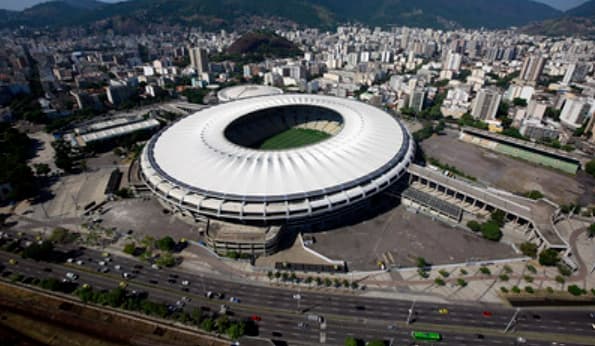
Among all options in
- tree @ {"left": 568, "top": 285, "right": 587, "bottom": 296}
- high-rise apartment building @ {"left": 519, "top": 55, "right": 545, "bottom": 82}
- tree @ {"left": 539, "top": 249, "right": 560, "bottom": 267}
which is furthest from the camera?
high-rise apartment building @ {"left": 519, "top": 55, "right": 545, "bottom": 82}

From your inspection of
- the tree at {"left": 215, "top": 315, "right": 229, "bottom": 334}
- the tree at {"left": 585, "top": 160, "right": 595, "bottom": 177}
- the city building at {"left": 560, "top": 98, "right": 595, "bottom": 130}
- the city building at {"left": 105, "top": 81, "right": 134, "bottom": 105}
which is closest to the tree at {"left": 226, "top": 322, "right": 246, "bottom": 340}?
the tree at {"left": 215, "top": 315, "right": 229, "bottom": 334}

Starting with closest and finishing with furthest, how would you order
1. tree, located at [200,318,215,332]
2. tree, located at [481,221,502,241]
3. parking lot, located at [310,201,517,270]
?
Answer: tree, located at [200,318,215,332] < parking lot, located at [310,201,517,270] < tree, located at [481,221,502,241]

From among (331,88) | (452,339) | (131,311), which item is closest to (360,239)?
(452,339)

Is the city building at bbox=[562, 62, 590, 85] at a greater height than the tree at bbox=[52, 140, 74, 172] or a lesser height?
greater

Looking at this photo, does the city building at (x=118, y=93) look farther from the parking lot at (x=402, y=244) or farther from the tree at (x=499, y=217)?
the tree at (x=499, y=217)

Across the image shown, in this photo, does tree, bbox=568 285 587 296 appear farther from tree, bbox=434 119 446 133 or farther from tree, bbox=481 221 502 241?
tree, bbox=434 119 446 133
